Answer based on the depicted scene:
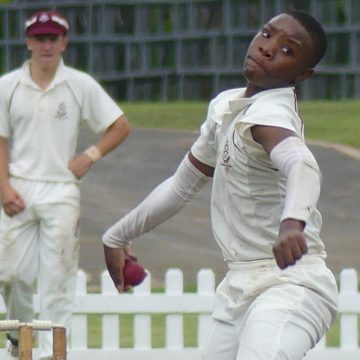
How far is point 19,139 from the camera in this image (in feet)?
26.9

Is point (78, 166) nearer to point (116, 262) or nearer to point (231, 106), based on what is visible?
point (116, 262)

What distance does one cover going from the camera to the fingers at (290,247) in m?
4.50

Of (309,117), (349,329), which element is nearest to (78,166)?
(349,329)

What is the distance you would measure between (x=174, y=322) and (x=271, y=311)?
4726mm

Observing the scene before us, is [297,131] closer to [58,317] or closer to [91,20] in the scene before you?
[58,317]

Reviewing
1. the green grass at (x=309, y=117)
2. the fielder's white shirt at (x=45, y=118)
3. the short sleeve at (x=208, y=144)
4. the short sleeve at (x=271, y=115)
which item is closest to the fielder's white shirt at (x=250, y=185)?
the short sleeve at (x=271, y=115)

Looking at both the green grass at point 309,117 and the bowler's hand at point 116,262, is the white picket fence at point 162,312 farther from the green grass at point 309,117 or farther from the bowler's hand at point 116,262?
the green grass at point 309,117

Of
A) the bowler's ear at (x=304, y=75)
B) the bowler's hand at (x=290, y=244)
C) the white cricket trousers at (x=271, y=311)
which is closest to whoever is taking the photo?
the bowler's hand at (x=290, y=244)

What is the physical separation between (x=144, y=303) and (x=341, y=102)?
7.81 m

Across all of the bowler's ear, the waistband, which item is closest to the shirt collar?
the bowler's ear

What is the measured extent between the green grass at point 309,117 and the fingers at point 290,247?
10.3 m

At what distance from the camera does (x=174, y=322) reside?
31.2 feet

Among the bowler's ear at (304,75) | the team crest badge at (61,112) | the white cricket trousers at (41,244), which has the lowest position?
the white cricket trousers at (41,244)

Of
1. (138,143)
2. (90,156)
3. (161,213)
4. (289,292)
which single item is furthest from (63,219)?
(138,143)
